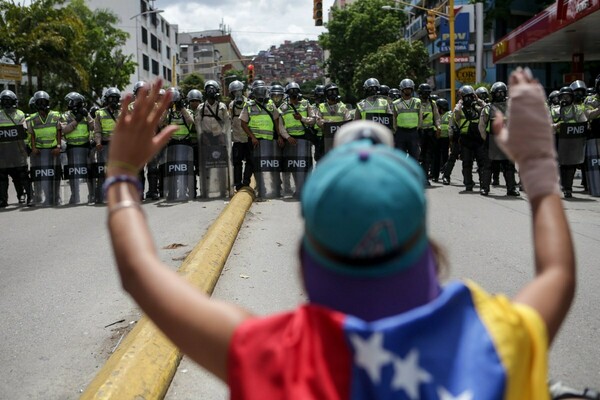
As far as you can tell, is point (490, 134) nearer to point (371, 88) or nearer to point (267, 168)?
point (371, 88)

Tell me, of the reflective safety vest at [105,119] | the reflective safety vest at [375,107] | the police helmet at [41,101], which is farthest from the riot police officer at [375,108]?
the police helmet at [41,101]

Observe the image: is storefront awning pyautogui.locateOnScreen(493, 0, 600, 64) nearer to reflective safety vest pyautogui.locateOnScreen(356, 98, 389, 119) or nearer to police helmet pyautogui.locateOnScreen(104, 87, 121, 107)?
reflective safety vest pyautogui.locateOnScreen(356, 98, 389, 119)

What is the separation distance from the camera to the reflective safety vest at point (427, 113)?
1639 cm

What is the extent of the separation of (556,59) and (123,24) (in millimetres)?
54237

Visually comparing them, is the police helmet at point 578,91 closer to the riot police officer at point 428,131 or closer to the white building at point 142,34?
the riot police officer at point 428,131

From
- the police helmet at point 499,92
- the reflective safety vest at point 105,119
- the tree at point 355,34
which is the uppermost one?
the tree at point 355,34

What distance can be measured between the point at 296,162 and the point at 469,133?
359 cm

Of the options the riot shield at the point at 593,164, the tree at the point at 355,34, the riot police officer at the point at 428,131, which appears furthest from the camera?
the tree at the point at 355,34

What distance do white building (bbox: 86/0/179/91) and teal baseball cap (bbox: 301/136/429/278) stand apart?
67036 millimetres

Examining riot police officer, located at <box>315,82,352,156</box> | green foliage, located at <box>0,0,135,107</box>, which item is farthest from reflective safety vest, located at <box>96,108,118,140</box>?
green foliage, located at <box>0,0,135,107</box>

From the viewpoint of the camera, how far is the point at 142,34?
248 ft

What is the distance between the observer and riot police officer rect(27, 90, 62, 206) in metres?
13.6

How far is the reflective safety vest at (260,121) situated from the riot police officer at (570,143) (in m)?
5.41

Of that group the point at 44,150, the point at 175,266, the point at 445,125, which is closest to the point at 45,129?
the point at 44,150
